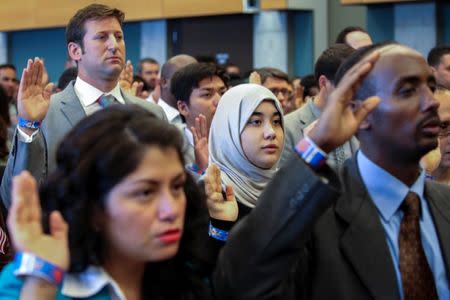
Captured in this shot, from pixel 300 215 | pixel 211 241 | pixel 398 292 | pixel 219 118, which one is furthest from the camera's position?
pixel 219 118

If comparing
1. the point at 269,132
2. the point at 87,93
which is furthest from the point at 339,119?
the point at 87,93

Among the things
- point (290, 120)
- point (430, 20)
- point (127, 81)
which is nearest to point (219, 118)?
point (290, 120)

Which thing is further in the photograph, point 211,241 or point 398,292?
point 211,241

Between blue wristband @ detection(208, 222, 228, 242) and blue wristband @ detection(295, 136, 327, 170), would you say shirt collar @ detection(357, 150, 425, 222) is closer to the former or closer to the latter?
blue wristband @ detection(295, 136, 327, 170)

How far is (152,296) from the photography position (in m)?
2.04

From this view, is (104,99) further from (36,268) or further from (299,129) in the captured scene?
(36,268)

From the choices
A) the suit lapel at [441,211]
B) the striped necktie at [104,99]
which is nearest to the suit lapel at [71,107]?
the striped necktie at [104,99]

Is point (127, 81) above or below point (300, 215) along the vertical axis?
above

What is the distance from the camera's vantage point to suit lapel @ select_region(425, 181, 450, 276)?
2.09m

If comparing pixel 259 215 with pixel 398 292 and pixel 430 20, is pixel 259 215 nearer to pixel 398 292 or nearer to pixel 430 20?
pixel 398 292

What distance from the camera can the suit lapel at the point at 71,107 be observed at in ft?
13.2

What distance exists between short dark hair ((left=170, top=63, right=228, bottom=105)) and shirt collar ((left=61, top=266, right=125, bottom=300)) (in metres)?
3.28

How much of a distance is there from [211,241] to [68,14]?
9.96 meters

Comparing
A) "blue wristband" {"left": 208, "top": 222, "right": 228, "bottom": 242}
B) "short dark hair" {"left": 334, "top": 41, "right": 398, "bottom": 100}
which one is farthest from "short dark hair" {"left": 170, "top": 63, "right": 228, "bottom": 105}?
"short dark hair" {"left": 334, "top": 41, "right": 398, "bottom": 100}
